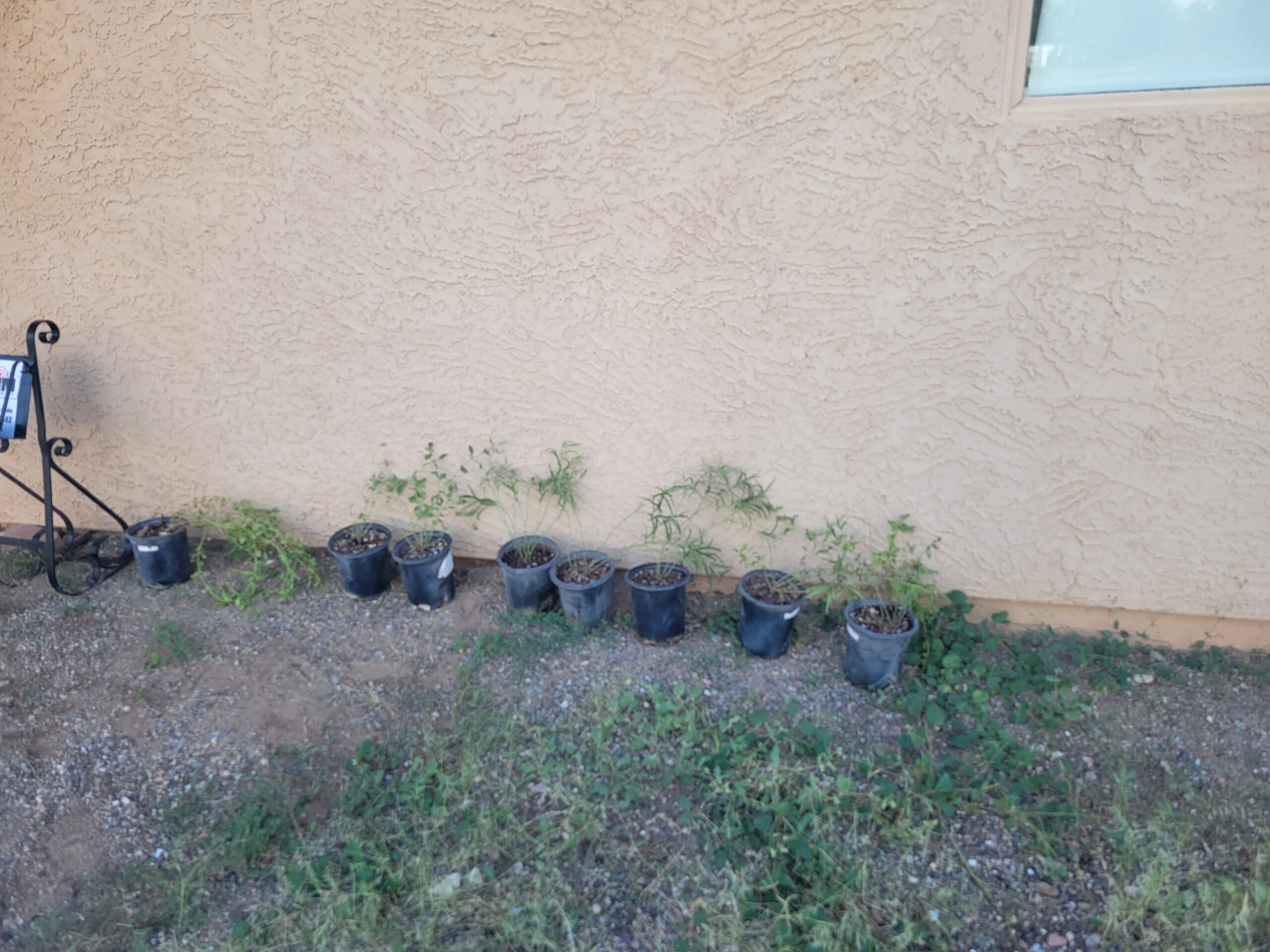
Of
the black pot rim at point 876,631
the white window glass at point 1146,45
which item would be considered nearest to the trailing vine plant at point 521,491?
the black pot rim at point 876,631

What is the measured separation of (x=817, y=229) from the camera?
300 cm

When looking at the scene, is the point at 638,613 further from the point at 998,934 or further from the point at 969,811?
the point at 998,934

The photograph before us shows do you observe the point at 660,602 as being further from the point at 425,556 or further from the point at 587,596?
the point at 425,556

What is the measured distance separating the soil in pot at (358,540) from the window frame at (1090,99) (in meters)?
3.55

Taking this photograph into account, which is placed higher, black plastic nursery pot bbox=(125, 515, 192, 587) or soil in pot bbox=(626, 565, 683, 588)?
soil in pot bbox=(626, 565, 683, 588)

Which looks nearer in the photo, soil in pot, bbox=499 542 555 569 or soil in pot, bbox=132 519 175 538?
soil in pot, bbox=499 542 555 569

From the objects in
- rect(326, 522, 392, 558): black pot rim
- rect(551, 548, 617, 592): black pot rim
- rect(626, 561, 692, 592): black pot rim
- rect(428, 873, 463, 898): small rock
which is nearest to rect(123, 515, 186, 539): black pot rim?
rect(326, 522, 392, 558): black pot rim

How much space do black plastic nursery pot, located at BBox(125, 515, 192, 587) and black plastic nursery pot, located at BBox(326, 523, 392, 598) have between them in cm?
89

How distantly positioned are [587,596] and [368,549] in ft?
4.19

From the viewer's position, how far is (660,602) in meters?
3.30

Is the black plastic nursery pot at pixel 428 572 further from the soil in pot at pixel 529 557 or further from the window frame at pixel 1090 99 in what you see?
the window frame at pixel 1090 99

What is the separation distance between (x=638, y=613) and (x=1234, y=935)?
229 cm

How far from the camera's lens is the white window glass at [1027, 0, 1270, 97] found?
8.50 ft

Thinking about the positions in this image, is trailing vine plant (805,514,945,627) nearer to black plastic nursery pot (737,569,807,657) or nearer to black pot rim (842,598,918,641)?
black pot rim (842,598,918,641)
